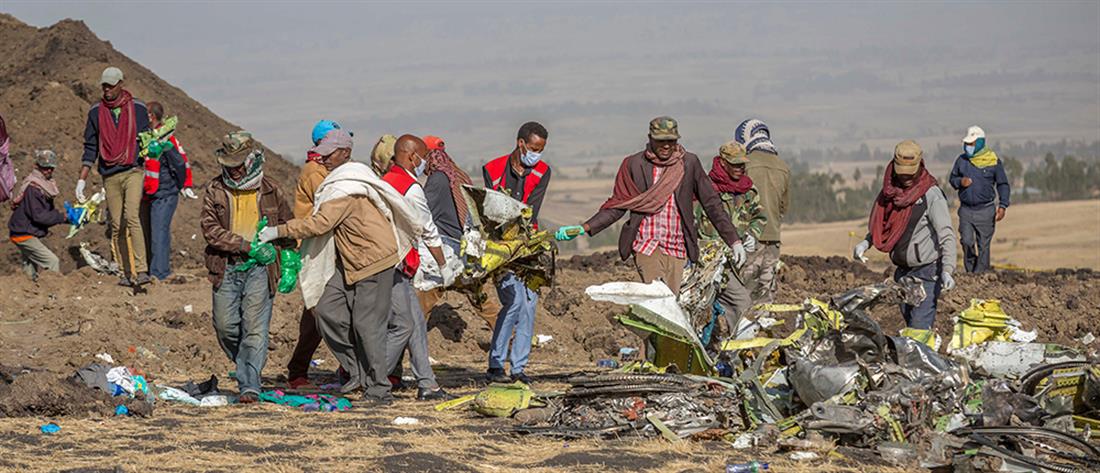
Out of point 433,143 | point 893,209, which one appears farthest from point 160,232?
point 893,209

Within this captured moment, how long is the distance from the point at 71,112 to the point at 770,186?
1339 centimetres

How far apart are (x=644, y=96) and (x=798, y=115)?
549 inches

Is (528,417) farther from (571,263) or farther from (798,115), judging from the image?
(798,115)

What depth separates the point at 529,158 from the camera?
1155 cm

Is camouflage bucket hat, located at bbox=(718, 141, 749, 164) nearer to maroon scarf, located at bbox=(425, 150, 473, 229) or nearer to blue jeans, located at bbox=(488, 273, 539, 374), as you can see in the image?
blue jeans, located at bbox=(488, 273, 539, 374)

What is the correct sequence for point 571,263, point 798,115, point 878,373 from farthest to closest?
point 798,115 → point 571,263 → point 878,373

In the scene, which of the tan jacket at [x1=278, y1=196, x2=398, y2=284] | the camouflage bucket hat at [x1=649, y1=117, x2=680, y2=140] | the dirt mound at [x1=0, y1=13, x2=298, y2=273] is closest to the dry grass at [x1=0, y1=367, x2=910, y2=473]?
the tan jacket at [x1=278, y1=196, x2=398, y2=284]

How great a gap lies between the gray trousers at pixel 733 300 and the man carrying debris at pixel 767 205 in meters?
0.23

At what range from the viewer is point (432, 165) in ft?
37.6

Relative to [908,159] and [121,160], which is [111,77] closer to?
[121,160]

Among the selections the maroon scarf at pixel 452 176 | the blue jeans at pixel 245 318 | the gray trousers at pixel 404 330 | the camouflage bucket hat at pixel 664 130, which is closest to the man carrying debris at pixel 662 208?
the camouflage bucket hat at pixel 664 130

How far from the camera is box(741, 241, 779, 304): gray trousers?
12375 millimetres

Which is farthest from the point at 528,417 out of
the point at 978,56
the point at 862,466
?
the point at 978,56

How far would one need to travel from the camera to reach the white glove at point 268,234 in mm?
10195
